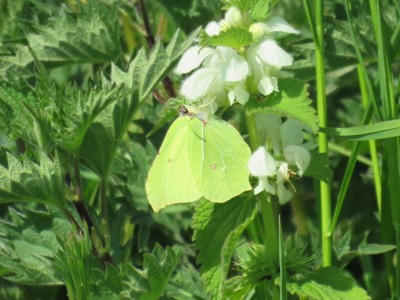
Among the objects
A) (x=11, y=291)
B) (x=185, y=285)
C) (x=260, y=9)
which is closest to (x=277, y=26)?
(x=260, y=9)

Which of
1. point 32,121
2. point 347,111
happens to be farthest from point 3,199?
point 347,111

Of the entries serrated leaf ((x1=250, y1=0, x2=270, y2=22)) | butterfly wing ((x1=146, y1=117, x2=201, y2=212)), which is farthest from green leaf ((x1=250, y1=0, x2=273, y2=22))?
butterfly wing ((x1=146, y1=117, x2=201, y2=212))

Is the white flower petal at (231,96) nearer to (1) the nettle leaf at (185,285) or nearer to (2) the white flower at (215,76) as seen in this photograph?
(2) the white flower at (215,76)

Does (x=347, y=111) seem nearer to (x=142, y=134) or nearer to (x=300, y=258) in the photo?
(x=142, y=134)

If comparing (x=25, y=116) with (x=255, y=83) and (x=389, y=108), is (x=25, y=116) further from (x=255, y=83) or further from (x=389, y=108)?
(x=389, y=108)

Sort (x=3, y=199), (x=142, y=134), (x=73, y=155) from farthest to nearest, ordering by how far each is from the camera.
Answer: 1. (x=142, y=134)
2. (x=73, y=155)
3. (x=3, y=199)

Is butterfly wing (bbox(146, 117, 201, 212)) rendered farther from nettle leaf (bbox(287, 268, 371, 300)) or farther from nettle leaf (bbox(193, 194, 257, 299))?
nettle leaf (bbox(287, 268, 371, 300))

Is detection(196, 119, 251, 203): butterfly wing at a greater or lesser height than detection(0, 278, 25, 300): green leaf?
greater
